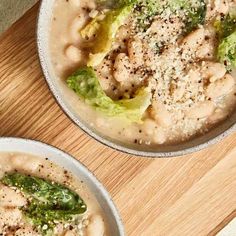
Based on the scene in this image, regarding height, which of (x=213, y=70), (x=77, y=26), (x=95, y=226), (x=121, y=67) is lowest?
(x=95, y=226)

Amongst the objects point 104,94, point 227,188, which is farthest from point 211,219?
point 104,94

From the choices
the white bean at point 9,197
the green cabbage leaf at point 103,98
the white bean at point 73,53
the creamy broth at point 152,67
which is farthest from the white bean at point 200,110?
the white bean at point 9,197

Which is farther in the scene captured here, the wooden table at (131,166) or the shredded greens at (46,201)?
the wooden table at (131,166)

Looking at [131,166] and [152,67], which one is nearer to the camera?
[152,67]

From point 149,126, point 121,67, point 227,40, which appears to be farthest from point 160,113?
point 227,40

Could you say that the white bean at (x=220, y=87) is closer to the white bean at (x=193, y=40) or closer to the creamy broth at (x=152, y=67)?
the creamy broth at (x=152, y=67)

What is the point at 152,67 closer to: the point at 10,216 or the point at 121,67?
the point at 121,67
